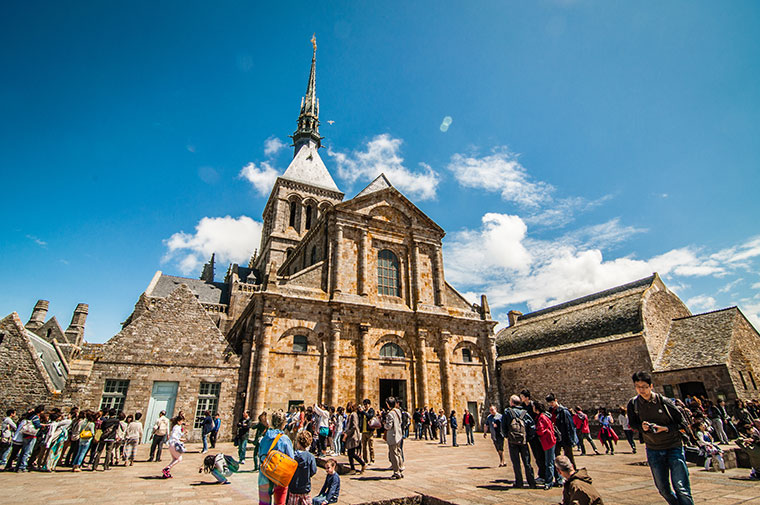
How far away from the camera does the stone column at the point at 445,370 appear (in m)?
20.7

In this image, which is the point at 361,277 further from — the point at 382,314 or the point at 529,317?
the point at 529,317

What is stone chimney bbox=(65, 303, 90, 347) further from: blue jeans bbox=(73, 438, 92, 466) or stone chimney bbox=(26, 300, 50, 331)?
blue jeans bbox=(73, 438, 92, 466)

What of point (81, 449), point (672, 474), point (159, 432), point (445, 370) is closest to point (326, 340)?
point (445, 370)

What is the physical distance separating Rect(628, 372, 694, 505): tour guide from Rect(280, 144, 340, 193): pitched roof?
39508 mm

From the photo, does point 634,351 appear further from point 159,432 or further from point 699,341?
point 159,432

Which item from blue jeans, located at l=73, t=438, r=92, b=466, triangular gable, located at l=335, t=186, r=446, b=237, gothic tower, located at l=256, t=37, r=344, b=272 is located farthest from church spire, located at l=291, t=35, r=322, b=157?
blue jeans, located at l=73, t=438, r=92, b=466

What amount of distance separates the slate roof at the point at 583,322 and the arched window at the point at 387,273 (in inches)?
445

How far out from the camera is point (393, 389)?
20172 millimetres

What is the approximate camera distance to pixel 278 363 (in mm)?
17766

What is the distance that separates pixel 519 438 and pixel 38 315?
125 ft

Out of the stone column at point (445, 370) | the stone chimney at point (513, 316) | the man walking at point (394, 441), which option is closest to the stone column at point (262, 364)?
the stone column at point (445, 370)

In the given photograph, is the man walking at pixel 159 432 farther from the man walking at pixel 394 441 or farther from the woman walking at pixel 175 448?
the man walking at pixel 394 441

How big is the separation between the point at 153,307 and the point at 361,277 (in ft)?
33.3

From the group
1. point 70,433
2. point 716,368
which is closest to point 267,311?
point 70,433
